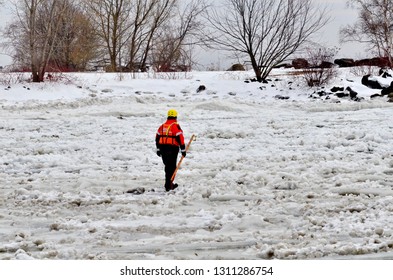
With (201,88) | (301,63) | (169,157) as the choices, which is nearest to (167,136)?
(169,157)

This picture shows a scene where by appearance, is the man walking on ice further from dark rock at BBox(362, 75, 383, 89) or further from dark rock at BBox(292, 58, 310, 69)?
dark rock at BBox(292, 58, 310, 69)

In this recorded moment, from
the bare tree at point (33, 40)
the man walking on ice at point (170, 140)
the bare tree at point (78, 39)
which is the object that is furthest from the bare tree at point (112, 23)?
the man walking on ice at point (170, 140)

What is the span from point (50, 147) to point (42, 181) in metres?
2.64

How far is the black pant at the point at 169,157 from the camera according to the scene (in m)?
6.79

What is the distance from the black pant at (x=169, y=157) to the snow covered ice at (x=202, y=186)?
0.72ft

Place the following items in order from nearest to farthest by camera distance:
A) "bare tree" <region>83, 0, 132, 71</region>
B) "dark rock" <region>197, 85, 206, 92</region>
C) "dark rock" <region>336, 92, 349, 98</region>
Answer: "dark rock" <region>336, 92, 349, 98</region> → "dark rock" <region>197, 85, 206, 92</region> → "bare tree" <region>83, 0, 132, 71</region>

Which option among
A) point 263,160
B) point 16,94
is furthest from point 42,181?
point 16,94

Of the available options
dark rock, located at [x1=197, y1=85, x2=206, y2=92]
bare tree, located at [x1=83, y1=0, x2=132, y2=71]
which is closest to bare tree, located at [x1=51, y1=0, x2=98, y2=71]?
bare tree, located at [x1=83, y1=0, x2=132, y2=71]

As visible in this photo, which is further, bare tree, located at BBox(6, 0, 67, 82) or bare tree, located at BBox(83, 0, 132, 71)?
bare tree, located at BBox(83, 0, 132, 71)

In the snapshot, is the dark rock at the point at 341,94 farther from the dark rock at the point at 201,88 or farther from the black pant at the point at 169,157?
the black pant at the point at 169,157

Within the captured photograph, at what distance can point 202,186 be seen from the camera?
7.16 m

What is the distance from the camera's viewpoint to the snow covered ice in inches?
193

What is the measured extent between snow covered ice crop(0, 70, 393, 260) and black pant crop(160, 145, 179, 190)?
0.22m
